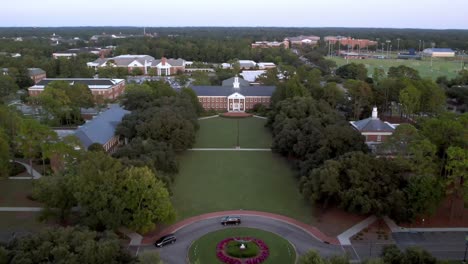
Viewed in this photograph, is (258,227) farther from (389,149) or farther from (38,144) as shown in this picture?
(38,144)

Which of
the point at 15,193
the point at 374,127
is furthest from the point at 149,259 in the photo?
the point at 374,127

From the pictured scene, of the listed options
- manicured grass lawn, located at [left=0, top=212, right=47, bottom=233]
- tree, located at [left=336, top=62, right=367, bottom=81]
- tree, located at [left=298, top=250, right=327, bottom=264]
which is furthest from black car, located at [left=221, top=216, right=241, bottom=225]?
tree, located at [left=336, top=62, right=367, bottom=81]

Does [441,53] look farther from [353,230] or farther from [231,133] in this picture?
[353,230]

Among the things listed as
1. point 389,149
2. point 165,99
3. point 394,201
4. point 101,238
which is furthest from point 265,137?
point 101,238

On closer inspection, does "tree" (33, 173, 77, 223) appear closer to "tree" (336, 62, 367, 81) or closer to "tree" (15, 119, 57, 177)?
"tree" (15, 119, 57, 177)

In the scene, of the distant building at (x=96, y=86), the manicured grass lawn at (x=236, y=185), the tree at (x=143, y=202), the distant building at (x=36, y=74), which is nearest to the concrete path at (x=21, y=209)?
the tree at (x=143, y=202)

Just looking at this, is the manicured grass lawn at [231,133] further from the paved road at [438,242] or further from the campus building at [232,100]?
the paved road at [438,242]
